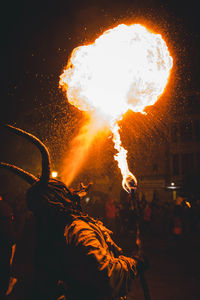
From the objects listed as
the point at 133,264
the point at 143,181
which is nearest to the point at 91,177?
the point at 143,181

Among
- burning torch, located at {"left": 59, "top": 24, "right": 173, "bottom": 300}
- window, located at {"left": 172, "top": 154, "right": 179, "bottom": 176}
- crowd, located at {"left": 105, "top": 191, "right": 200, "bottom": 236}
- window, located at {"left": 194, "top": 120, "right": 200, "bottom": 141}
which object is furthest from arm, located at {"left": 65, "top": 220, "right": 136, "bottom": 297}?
window, located at {"left": 194, "top": 120, "right": 200, "bottom": 141}

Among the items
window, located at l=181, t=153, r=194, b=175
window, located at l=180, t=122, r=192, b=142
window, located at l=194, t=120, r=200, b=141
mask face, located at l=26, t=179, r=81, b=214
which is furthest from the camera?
window, located at l=181, t=153, r=194, b=175

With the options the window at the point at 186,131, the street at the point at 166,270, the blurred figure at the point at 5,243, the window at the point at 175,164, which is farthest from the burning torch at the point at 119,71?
the window at the point at 175,164

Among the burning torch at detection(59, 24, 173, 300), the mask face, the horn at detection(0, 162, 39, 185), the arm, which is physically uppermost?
the burning torch at detection(59, 24, 173, 300)

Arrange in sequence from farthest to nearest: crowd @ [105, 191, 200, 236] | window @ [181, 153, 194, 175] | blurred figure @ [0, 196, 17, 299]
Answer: window @ [181, 153, 194, 175], crowd @ [105, 191, 200, 236], blurred figure @ [0, 196, 17, 299]

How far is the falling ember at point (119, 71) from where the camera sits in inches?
187

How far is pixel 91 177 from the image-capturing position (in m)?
25.8

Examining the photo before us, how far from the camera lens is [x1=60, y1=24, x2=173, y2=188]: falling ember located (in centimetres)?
475

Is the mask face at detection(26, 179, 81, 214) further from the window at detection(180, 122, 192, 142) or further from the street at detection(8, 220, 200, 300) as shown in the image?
the window at detection(180, 122, 192, 142)

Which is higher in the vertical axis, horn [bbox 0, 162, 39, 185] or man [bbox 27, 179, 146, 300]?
horn [bbox 0, 162, 39, 185]

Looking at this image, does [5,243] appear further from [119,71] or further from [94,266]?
[119,71]

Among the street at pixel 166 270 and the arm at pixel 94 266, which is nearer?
the arm at pixel 94 266

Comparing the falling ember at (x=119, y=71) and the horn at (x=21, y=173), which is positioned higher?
the falling ember at (x=119, y=71)

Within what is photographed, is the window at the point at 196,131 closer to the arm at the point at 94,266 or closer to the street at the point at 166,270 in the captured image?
the street at the point at 166,270
